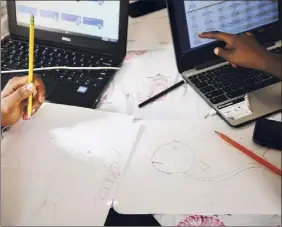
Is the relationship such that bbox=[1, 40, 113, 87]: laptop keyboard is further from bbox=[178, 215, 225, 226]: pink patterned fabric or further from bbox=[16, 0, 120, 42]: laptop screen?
bbox=[178, 215, 225, 226]: pink patterned fabric

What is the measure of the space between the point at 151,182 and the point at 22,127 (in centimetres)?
21

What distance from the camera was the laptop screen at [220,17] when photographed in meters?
0.73

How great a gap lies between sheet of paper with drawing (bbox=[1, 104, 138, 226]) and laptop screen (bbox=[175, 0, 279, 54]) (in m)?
0.17

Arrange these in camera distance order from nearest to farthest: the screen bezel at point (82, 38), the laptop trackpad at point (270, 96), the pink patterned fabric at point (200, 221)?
the pink patterned fabric at point (200, 221)
the laptop trackpad at point (270, 96)
the screen bezel at point (82, 38)

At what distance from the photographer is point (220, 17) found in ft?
2.44

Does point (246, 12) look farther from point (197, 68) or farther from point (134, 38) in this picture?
point (134, 38)

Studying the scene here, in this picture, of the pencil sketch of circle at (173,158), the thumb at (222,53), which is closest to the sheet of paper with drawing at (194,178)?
the pencil sketch of circle at (173,158)

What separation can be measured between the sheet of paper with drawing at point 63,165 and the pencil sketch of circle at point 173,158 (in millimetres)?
43

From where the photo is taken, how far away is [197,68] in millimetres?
762

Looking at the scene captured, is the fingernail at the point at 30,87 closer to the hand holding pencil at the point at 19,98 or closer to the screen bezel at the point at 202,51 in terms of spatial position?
the hand holding pencil at the point at 19,98

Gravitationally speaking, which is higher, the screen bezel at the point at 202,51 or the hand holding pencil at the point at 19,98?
the screen bezel at the point at 202,51

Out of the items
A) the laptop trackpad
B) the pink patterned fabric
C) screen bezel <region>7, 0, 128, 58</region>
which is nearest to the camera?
the pink patterned fabric

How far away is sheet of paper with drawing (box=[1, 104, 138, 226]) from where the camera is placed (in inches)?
22.4

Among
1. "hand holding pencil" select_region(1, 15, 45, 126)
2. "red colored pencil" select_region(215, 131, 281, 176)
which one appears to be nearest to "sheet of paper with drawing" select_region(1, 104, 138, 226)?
"hand holding pencil" select_region(1, 15, 45, 126)
